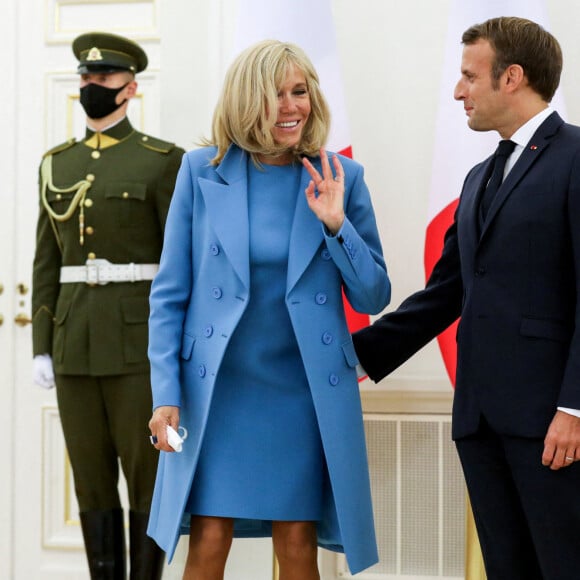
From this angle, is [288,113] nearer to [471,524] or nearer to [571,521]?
[571,521]

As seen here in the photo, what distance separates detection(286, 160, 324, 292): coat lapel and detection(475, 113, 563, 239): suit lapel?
335mm

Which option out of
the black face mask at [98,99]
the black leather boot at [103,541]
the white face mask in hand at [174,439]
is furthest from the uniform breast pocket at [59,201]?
the white face mask in hand at [174,439]

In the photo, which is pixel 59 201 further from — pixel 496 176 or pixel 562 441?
pixel 562 441

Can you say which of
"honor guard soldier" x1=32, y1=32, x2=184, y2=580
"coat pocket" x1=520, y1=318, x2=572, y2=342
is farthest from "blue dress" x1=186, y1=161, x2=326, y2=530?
"honor guard soldier" x1=32, y1=32, x2=184, y2=580

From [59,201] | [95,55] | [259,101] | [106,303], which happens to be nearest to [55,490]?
[106,303]

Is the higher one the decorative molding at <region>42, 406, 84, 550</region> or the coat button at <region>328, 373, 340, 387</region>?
the coat button at <region>328, 373, 340, 387</region>

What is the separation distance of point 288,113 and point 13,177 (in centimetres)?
185

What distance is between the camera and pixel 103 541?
2.83 metres

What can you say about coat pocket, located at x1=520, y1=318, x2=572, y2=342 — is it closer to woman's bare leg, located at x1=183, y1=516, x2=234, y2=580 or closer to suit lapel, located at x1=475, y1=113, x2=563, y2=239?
suit lapel, located at x1=475, y1=113, x2=563, y2=239

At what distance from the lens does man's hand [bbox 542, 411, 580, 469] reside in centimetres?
170

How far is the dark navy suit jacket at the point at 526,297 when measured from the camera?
1.76 metres

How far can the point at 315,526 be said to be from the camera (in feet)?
6.67

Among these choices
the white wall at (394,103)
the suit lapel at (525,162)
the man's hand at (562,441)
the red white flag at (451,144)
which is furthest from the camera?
the white wall at (394,103)

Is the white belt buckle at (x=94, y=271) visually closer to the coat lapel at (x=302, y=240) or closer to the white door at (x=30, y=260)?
the white door at (x=30, y=260)
